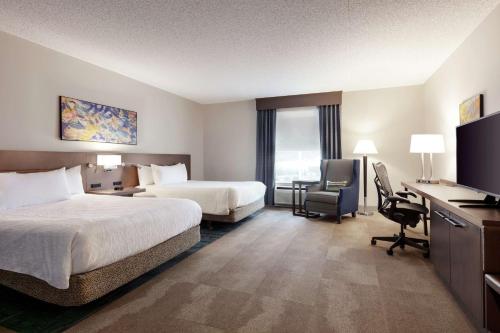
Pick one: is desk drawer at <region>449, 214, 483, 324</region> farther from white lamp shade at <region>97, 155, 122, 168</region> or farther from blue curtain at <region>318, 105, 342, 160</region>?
white lamp shade at <region>97, 155, 122, 168</region>

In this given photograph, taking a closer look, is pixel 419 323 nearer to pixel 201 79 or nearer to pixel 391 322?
pixel 391 322

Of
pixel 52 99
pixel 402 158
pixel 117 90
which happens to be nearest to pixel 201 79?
pixel 117 90

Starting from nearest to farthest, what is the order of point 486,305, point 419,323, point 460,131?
point 486,305
point 419,323
point 460,131

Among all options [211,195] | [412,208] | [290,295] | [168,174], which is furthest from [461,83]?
[168,174]

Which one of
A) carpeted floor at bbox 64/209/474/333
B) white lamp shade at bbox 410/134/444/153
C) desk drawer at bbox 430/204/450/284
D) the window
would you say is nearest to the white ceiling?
white lamp shade at bbox 410/134/444/153

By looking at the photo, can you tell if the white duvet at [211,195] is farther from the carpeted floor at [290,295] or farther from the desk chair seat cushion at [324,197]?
the desk chair seat cushion at [324,197]

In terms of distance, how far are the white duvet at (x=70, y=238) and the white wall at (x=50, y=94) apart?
127 centimetres

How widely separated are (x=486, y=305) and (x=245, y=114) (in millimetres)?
Answer: 5516

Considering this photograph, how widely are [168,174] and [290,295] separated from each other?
11.6 feet

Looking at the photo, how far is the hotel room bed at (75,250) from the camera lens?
1.74m

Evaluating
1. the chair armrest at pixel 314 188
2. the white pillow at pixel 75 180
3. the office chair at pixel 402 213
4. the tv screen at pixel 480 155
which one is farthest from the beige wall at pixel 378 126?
the white pillow at pixel 75 180

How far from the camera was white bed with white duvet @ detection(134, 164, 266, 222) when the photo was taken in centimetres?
405

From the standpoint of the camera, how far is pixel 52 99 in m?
3.45

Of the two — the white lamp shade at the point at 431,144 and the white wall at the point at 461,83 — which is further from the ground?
the white wall at the point at 461,83
